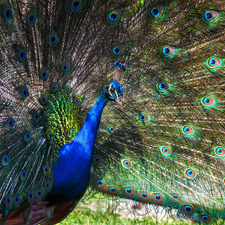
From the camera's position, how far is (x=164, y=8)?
7.45ft

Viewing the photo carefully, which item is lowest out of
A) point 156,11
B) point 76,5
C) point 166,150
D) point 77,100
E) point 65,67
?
point 166,150

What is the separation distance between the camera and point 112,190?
2783mm

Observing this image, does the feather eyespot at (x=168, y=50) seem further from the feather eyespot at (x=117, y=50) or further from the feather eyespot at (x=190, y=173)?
the feather eyespot at (x=190, y=173)

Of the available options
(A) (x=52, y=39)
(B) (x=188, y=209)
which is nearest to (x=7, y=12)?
(A) (x=52, y=39)

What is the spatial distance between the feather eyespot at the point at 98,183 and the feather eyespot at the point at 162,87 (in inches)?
38.7

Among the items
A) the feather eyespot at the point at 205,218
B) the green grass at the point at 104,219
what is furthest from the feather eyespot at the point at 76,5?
the feather eyespot at the point at 205,218

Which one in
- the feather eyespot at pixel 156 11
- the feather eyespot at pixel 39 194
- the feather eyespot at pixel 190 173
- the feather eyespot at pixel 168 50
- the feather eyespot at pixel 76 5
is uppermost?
the feather eyespot at pixel 156 11

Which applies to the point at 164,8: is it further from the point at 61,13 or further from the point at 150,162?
the point at 150,162

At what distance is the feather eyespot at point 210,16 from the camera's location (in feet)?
7.34

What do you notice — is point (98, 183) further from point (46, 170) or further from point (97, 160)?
point (46, 170)

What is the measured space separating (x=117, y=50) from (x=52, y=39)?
0.51 meters

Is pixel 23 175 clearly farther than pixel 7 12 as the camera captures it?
Yes

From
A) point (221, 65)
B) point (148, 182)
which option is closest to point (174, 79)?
point (221, 65)

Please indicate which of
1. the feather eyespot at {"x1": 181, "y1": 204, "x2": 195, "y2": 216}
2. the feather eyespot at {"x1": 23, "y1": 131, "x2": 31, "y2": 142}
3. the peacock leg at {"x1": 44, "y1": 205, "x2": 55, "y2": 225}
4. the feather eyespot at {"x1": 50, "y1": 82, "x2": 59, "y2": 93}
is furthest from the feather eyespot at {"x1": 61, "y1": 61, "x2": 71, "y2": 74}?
the feather eyespot at {"x1": 181, "y1": 204, "x2": 195, "y2": 216}
